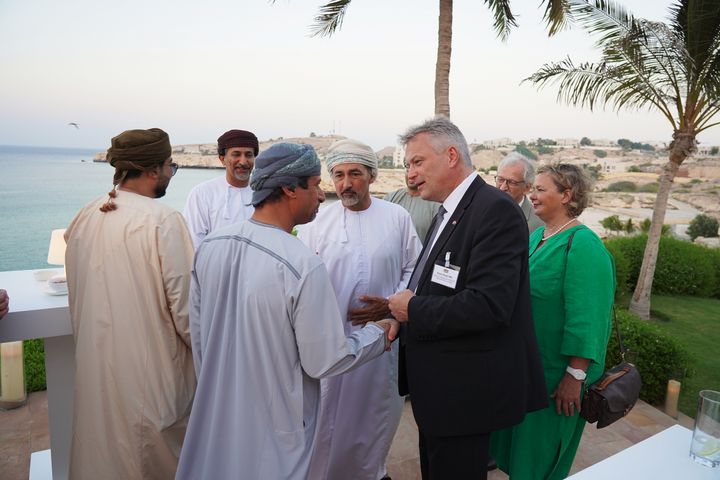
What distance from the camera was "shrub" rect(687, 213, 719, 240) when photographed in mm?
18406

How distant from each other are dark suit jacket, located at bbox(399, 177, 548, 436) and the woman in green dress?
461 millimetres

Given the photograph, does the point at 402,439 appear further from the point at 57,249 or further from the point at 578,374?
the point at 57,249

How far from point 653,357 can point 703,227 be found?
1693 cm

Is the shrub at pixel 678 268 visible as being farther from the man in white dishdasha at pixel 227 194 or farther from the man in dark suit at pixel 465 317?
the man in dark suit at pixel 465 317

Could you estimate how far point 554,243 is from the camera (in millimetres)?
2572

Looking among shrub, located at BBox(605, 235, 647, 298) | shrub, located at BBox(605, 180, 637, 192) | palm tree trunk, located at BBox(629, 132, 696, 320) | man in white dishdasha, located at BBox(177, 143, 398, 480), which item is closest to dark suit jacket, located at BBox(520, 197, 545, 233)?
man in white dishdasha, located at BBox(177, 143, 398, 480)

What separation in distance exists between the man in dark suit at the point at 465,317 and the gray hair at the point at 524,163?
195 centimetres

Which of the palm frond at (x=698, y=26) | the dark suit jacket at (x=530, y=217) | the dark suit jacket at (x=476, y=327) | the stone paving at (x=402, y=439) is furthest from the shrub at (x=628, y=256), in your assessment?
the dark suit jacket at (x=476, y=327)

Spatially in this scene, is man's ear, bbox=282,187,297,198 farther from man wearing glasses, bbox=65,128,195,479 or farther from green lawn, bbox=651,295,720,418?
green lawn, bbox=651,295,720,418

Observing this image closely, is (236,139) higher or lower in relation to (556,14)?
lower

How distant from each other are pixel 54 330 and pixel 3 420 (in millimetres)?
2149

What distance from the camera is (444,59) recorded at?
27.4 ft

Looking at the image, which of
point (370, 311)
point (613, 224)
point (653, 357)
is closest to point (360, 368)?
point (370, 311)

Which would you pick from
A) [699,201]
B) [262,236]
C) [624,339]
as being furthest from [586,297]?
[699,201]
